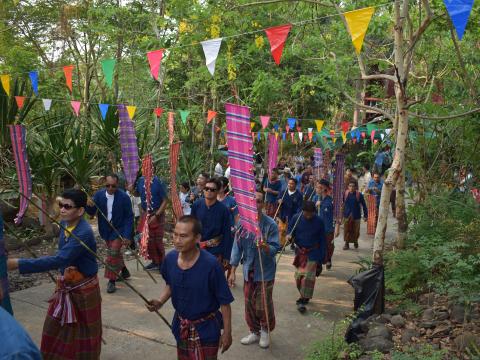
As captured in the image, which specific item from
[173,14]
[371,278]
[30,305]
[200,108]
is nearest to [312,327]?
[371,278]

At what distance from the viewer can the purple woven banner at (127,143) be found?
7.15m

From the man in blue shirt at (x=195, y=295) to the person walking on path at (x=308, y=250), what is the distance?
3075 mm

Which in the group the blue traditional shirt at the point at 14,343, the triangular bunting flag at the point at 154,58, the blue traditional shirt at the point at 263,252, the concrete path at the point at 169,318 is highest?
the triangular bunting flag at the point at 154,58

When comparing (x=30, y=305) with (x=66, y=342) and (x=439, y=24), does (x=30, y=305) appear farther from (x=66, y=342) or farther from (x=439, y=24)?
(x=439, y=24)

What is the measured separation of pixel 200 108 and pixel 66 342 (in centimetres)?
1347

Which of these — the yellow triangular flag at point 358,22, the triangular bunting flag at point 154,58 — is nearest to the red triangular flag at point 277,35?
the yellow triangular flag at point 358,22

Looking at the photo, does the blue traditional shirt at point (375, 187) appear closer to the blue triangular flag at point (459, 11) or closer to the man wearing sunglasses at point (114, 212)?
the man wearing sunglasses at point (114, 212)

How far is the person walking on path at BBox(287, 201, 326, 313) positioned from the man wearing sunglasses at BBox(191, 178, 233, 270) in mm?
1082

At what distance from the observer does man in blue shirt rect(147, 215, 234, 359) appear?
125 inches

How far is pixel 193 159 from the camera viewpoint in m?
12.7

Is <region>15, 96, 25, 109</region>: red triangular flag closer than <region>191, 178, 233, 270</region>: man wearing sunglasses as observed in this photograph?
No

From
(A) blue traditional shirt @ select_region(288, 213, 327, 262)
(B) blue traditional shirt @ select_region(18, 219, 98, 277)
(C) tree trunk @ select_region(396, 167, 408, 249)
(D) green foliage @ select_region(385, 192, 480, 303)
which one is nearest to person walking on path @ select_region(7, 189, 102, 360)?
(B) blue traditional shirt @ select_region(18, 219, 98, 277)

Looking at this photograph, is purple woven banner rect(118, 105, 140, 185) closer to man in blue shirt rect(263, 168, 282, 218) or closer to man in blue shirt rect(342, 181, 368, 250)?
man in blue shirt rect(263, 168, 282, 218)

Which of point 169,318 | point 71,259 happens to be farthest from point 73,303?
point 169,318
